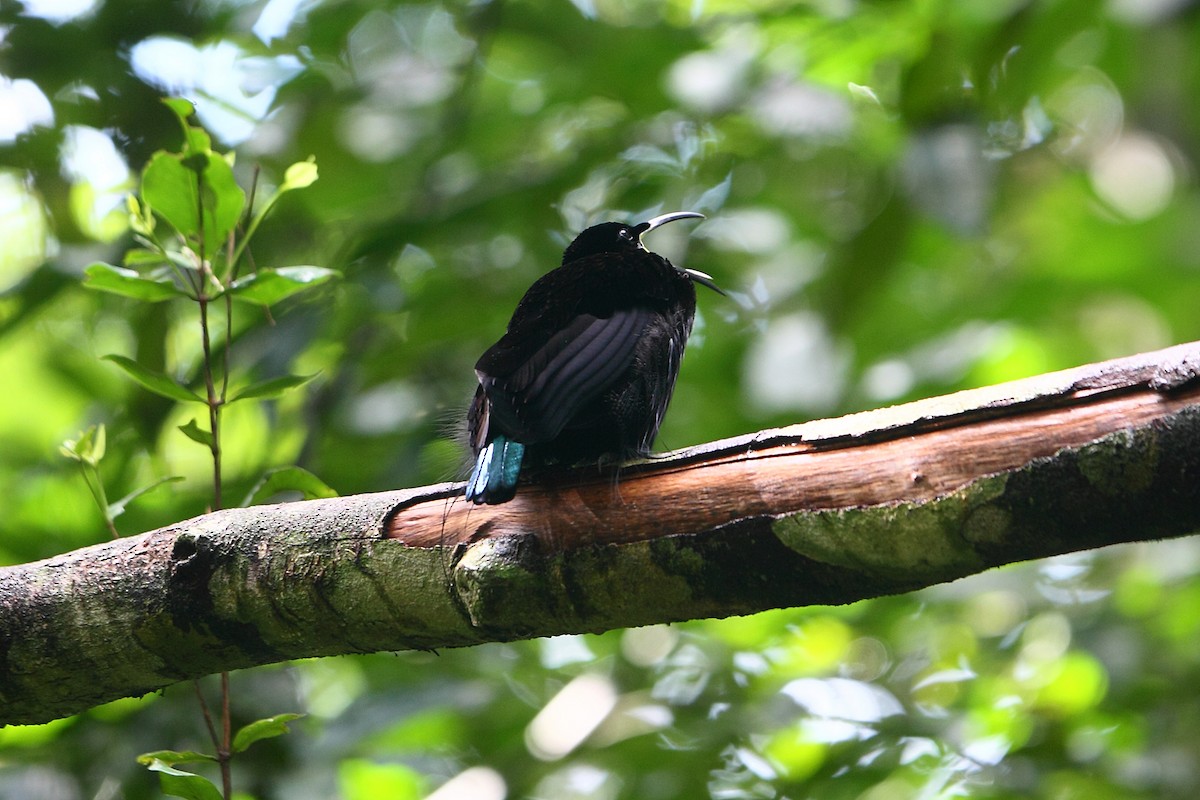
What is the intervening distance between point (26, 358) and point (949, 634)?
4914 mm

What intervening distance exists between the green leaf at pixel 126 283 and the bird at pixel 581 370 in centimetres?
63

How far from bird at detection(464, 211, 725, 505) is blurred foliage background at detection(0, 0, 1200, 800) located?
1.75 feet

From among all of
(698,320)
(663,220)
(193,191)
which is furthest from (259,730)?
(698,320)

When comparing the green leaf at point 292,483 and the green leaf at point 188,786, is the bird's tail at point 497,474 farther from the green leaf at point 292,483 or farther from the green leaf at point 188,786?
the green leaf at point 188,786

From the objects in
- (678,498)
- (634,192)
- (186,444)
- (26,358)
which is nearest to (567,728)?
(634,192)

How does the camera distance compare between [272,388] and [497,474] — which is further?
[272,388]

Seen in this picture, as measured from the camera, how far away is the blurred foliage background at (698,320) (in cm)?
310

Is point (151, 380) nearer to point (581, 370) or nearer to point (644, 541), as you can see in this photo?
point (581, 370)

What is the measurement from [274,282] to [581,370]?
2.07 feet

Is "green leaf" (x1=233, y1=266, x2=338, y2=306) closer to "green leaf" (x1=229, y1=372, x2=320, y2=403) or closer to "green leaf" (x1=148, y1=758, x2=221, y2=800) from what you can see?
"green leaf" (x1=229, y1=372, x2=320, y2=403)

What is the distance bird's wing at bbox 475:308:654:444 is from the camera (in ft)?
7.10

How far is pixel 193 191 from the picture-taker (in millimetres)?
2080

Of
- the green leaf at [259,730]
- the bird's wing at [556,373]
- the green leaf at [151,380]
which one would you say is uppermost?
the bird's wing at [556,373]

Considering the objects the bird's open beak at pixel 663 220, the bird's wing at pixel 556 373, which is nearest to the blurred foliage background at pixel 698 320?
the bird's open beak at pixel 663 220
